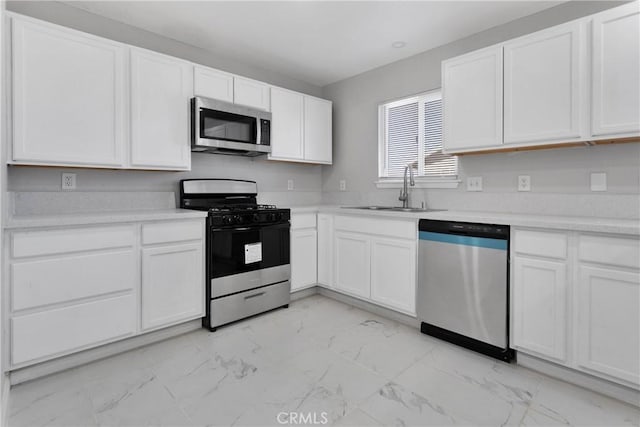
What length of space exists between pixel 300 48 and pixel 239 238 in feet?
6.25

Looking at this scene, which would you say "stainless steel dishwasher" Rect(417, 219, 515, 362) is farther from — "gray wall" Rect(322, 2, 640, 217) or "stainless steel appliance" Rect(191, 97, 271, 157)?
"stainless steel appliance" Rect(191, 97, 271, 157)

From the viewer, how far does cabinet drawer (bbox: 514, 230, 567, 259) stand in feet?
6.48

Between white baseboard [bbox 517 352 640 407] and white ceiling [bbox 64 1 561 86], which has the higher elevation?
white ceiling [bbox 64 1 561 86]

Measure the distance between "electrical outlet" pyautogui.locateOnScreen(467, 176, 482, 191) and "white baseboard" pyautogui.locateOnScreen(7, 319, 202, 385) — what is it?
2.58 metres

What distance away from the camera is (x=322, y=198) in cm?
442

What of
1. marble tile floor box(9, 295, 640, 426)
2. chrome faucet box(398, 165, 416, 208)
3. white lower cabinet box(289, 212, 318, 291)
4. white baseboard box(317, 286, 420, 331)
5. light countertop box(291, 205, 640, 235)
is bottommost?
marble tile floor box(9, 295, 640, 426)

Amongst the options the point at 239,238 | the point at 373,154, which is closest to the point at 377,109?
the point at 373,154

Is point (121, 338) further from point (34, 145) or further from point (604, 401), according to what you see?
point (604, 401)

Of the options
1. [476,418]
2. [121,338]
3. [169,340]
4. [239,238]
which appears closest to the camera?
[476,418]

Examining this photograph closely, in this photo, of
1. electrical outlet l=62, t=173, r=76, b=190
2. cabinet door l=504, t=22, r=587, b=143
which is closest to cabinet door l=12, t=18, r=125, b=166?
electrical outlet l=62, t=173, r=76, b=190

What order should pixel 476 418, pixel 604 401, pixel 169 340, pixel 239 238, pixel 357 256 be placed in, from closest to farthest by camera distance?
pixel 476 418 < pixel 604 401 < pixel 169 340 < pixel 239 238 < pixel 357 256

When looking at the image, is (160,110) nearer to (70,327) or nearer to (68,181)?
(68,181)

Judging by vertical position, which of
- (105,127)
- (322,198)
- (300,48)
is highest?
(300,48)

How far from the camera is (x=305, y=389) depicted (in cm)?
193
